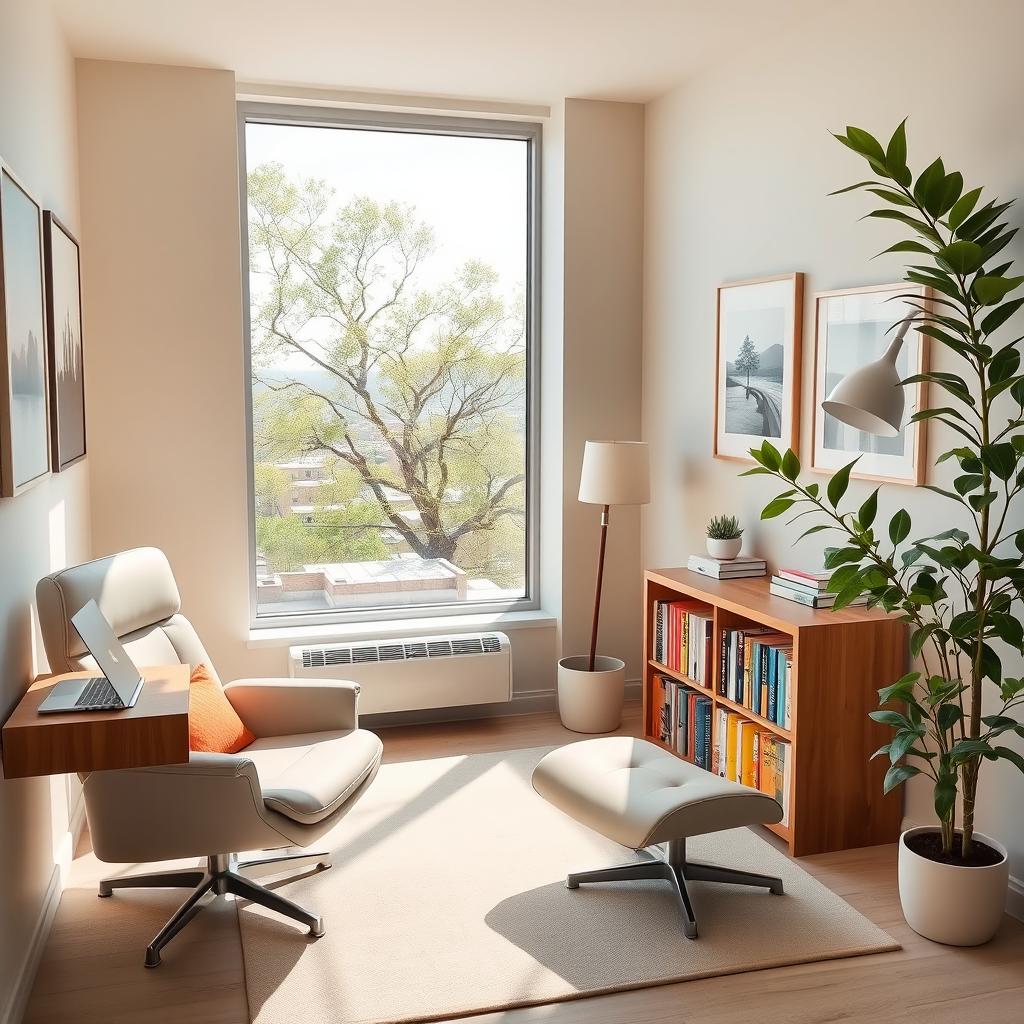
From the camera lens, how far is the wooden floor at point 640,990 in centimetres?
254

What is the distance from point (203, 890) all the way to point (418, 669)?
69.3 inches

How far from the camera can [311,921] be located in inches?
113

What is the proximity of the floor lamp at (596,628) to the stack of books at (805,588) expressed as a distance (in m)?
0.89

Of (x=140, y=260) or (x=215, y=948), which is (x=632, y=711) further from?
(x=140, y=260)

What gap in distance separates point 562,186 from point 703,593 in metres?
1.98

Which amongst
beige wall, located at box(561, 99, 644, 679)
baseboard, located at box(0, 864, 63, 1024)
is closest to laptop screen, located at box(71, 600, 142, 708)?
baseboard, located at box(0, 864, 63, 1024)

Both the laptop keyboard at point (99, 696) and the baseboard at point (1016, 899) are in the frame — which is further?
the baseboard at point (1016, 899)

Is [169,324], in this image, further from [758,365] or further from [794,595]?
[794,595]

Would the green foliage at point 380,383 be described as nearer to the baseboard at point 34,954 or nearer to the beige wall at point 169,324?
the beige wall at point 169,324

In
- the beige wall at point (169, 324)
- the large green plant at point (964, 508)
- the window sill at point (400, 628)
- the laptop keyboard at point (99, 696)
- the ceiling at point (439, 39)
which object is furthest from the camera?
the window sill at point (400, 628)

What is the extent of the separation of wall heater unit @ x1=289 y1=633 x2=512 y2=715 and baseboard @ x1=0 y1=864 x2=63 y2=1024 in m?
1.47

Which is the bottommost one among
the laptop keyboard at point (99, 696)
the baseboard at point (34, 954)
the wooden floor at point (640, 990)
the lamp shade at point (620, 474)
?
the wooden floor at point (640, 990)

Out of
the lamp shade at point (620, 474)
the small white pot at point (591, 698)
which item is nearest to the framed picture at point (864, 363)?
the lamp shade at point (620, 474)

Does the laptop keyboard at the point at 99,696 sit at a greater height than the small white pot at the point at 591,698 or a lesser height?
greater
